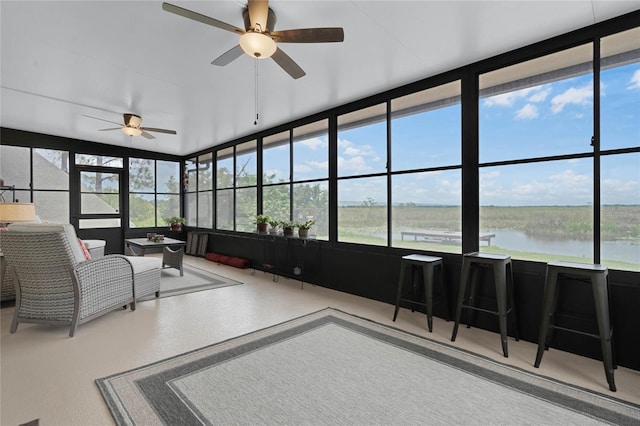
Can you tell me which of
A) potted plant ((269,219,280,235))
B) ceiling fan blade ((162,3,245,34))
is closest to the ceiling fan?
ceiling fan blade ((162,3,245,34))

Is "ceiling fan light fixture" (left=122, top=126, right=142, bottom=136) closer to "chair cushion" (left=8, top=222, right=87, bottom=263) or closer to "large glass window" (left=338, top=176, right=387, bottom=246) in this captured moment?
"chair cushion" (left=8, top=222, right=87, bottom=263)

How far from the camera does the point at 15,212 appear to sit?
3.51m

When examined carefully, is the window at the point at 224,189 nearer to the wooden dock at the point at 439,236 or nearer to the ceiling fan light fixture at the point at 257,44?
the wooden dock at the point at 439,236

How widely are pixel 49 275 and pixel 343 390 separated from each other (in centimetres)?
293

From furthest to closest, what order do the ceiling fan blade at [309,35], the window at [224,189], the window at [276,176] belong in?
the window at [224,189]
the window at [276,176]
the ceiling fan blade at [309,35]

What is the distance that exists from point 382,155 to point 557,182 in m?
1.99

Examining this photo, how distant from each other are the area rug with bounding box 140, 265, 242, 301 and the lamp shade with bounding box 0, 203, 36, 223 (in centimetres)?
161

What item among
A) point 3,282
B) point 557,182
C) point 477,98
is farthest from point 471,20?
point 3,282

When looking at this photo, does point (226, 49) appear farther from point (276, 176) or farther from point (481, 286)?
point (481, 286)

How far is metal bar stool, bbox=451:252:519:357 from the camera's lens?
104 inches

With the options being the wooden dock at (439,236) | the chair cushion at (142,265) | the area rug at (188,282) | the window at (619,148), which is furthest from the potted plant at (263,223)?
the window at (619,148)

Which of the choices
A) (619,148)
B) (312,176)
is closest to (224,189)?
(312,176)

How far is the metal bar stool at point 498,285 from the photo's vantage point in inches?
104

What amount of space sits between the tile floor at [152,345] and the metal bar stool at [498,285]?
8.7 inches
